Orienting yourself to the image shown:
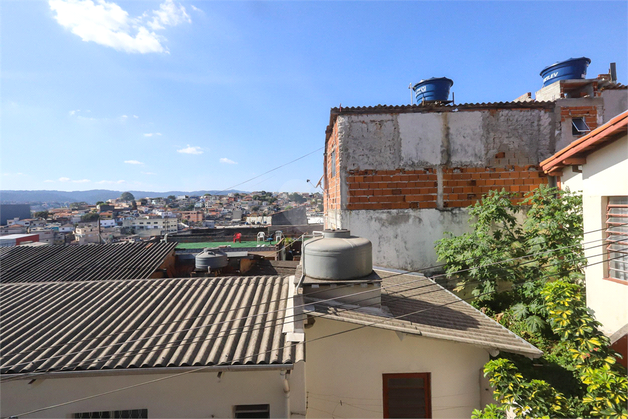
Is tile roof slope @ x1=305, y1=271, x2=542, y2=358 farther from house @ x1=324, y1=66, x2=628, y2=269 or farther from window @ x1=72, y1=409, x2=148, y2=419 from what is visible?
window @ x1=72, y1=409, x2=148, y2=419

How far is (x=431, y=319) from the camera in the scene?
589 centimetres

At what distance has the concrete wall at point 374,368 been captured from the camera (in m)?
5.82

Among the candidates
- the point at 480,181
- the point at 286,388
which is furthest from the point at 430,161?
the point at 286,388

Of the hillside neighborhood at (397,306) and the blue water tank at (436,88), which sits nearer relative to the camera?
the hillside neighborhood at (397,306)

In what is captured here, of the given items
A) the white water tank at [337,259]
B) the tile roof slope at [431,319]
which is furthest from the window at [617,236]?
the white water tank at [337,259]

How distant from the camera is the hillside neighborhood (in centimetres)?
464

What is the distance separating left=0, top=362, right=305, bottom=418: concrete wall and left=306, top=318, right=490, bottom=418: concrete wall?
1.04 m

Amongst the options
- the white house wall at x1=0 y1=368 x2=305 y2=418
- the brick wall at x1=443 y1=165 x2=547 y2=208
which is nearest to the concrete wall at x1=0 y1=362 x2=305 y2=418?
the white house wall at x1=0 y1=368 x2=305 y2=418

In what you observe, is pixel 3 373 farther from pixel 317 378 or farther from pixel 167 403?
pixel 317 378

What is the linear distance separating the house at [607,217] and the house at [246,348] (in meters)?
2.08

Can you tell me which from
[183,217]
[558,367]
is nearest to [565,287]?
[558,367]

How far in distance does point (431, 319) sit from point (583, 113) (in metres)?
9.31

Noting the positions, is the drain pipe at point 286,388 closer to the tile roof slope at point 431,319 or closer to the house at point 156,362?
the house at point 156,362

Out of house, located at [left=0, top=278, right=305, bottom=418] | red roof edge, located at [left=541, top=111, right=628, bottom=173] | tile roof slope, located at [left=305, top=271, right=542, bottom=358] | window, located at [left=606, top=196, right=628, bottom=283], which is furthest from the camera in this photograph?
window, located at [left=606, top=196, right=628, bottom=283]
